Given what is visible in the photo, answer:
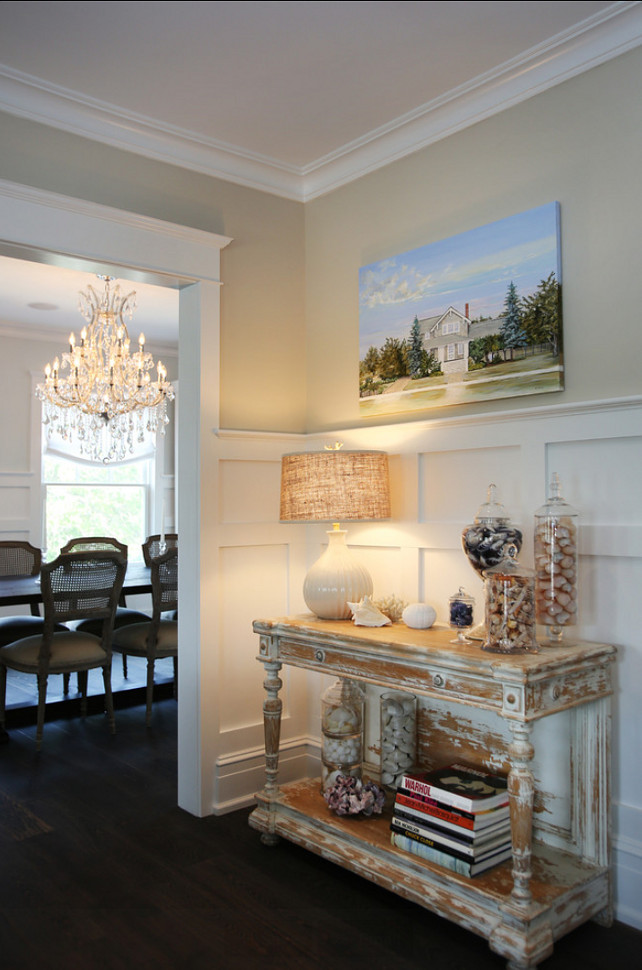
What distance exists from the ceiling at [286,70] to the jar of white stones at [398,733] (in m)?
2.13

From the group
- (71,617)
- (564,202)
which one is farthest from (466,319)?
(71,617)

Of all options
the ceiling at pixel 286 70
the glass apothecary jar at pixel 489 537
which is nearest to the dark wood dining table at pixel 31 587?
the ceiling at pixel 286 70

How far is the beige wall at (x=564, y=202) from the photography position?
2307 mm

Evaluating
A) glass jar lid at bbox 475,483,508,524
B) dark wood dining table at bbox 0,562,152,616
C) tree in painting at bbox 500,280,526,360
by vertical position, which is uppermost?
tree in painting at bbox 500,280,526,360

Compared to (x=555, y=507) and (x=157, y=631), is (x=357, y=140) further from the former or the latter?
(x=157, y=631)

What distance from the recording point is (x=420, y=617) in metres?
2.56

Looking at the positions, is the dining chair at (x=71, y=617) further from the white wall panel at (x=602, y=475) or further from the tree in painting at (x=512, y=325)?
the white wall panel at (x=602, y=475)

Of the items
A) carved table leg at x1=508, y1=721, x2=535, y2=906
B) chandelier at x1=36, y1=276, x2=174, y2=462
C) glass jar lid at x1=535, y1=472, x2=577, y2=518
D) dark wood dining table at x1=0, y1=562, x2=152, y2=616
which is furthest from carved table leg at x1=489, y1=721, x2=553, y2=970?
chandelier at x1=36, y1=276, x2=174, y2=462

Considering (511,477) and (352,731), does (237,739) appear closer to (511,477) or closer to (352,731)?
(352,731)

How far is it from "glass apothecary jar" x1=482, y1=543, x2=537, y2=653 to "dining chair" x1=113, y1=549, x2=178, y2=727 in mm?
2492

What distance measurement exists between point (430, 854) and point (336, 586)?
929mm

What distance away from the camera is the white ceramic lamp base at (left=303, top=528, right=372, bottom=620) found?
9.11ft

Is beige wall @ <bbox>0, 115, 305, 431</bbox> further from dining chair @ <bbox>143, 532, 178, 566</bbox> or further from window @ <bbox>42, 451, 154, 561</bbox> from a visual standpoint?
window @ <bbox>42, 451, 154, 561</bbox>

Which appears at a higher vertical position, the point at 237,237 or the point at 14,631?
the point at 237,237
